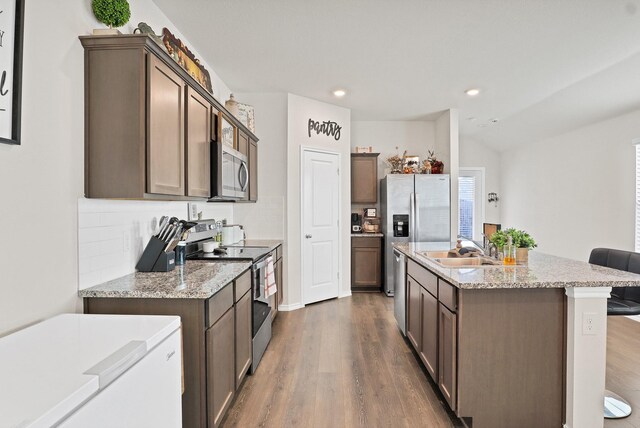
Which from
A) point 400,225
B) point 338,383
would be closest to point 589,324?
point 338,383

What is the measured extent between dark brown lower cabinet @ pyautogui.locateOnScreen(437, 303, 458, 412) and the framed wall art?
2218mm

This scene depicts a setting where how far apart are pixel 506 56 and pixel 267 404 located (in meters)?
3.57

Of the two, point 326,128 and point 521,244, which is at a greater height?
point 326,128

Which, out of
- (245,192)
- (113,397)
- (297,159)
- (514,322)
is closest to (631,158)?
(514,322)

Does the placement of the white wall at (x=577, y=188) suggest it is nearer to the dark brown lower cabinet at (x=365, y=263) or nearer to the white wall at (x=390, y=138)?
the white wall at (x=390, y=138)

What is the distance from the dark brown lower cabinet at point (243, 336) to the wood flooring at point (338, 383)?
188 millimetres

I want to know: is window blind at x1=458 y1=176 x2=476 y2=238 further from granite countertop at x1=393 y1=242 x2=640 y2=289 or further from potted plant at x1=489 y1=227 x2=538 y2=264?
potted plant at x1=489 y1=227 x2=538 y2=264

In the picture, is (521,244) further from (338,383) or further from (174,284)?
(174,284)

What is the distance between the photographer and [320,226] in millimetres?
4453

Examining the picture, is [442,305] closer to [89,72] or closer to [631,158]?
[89,72]

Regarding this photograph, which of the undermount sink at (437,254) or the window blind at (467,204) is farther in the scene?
the window blind at (467,204)

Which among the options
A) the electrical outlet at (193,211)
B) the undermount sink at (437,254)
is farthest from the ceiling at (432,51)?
the undermount sink at (437,254)

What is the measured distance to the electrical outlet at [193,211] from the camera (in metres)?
2.93

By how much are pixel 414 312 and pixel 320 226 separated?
195cm
